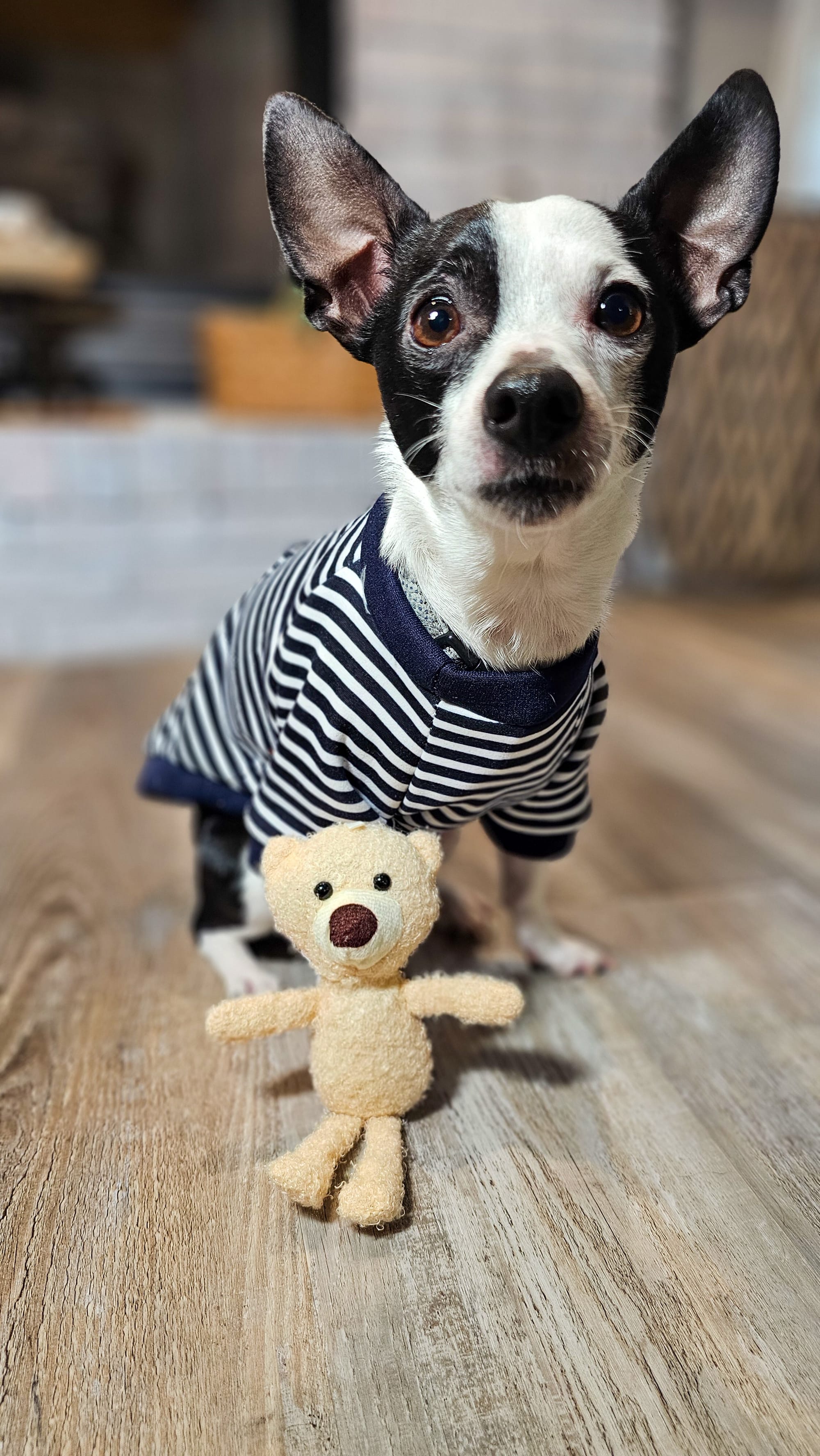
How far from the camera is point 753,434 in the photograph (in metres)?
2.69

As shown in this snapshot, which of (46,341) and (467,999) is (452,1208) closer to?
(467,999)

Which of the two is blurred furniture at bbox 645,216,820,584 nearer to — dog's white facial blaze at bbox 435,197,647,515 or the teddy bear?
dog's white facial blaze at bbox 435,197,647,515

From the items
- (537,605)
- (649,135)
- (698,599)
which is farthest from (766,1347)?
(649,135)

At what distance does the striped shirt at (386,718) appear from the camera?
739mm

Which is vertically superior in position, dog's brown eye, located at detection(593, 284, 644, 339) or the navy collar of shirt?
dog's brown eye, located at detection(593, 284, 644, 339)

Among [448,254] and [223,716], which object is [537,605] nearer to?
[448,254]

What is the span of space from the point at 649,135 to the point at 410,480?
3026 millimetres

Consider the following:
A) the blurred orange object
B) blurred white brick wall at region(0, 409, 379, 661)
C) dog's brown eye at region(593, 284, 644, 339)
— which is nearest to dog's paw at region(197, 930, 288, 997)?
dog's brown eye at region(593, 284, 644, 339)

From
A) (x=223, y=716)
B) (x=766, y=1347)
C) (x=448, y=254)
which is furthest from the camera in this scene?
(x=223, y=716)

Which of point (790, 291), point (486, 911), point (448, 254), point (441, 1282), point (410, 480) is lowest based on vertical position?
point (486, 911)

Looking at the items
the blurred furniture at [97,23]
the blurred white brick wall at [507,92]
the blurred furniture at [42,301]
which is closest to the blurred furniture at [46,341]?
the blurred furniture at [42,301]

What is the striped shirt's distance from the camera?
74cm

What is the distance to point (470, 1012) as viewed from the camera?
2.43 ft

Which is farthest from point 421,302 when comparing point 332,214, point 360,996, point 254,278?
point 254,278
